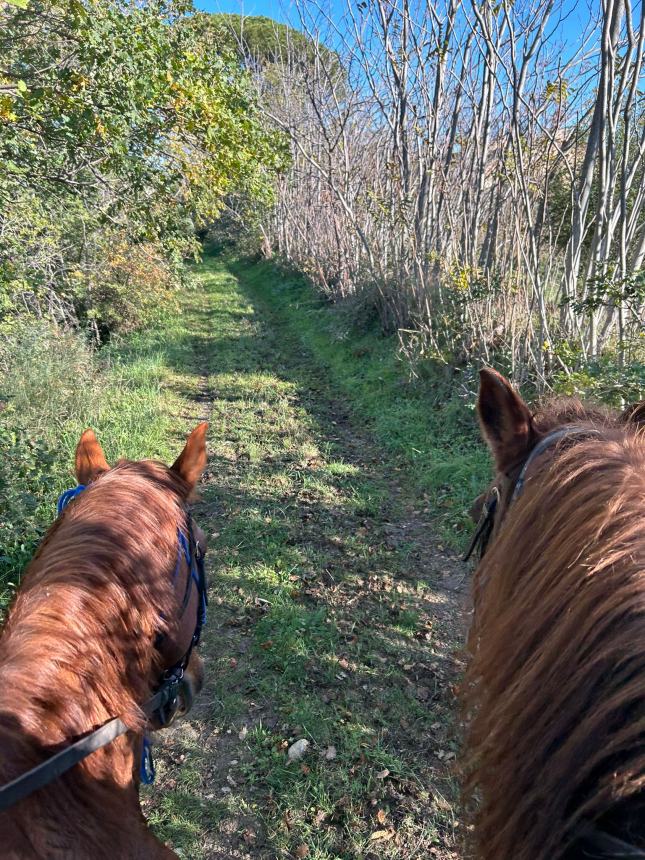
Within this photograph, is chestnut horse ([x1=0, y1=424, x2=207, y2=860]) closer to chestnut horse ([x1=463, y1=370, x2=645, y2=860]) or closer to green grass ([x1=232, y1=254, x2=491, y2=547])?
chestnut horse ([x1=463, y1=370, x2=645, y2=860])

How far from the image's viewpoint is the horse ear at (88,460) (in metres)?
1.83

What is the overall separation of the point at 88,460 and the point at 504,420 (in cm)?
150

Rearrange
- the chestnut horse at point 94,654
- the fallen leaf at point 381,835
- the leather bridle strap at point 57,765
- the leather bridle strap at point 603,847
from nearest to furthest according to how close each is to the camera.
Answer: the leather bridle strap at point 603,847, the leather bridle strap at point 57,765, the chestnut horse at point 94,654, the fallen leaf at point 381,835

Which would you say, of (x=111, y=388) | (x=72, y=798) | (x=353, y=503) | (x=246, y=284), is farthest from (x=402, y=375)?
(x=246, y=284)

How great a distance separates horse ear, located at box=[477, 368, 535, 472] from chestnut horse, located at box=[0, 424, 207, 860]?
105cm

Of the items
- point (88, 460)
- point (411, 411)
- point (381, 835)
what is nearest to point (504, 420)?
point (88, 460)

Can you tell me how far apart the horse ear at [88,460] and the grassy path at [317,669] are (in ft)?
5.41

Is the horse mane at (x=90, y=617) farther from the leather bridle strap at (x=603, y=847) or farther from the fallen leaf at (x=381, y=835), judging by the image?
the fallen leaf at (x=381, y=835)

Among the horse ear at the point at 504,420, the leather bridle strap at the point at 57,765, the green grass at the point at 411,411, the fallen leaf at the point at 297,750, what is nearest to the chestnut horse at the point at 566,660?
the horse ear at the point at 504,420

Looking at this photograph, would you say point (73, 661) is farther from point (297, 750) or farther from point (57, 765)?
point (297, 750)

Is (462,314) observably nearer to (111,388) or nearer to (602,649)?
(111,388)

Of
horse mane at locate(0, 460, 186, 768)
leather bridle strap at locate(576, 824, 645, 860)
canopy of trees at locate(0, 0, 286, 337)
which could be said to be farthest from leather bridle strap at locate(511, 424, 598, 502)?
canopy of trees at locate(0, 0, 286, 337)

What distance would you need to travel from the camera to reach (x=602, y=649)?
72 cm

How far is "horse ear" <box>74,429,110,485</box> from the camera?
1.83 m
